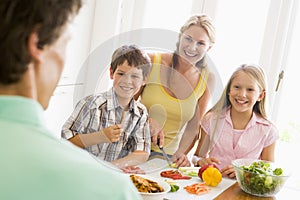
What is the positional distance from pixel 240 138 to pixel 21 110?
1.42 meters

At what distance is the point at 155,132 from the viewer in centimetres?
154

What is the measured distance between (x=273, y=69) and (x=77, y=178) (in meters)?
2.18

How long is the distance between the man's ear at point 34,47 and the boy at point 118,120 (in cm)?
91

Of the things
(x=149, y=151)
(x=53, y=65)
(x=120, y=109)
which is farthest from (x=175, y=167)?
(x=53, y=65)

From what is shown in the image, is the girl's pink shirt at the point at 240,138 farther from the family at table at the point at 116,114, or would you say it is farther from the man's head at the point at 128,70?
the man's head at the point at 128,70

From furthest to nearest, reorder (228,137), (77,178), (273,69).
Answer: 1. (273,69)
2. (228,137)
3. (77,178)

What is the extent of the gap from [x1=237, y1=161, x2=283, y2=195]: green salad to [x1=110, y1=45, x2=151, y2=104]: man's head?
1.38 feet

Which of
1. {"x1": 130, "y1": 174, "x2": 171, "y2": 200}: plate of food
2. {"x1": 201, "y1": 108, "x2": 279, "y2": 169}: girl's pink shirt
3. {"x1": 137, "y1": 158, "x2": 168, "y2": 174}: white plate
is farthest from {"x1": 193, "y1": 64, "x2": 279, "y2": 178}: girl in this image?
{"x1": 130, "y1": 174, "x2": 171, "y2": 200}: plate of food

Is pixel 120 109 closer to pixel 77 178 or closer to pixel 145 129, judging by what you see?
pixel 145 129

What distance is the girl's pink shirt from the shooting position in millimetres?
1784

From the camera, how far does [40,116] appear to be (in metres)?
0.50

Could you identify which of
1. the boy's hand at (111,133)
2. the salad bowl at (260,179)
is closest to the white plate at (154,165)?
the boy's hand at (111,133)

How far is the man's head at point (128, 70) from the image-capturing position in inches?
56.4

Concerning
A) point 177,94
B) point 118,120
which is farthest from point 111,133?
point 177,94
